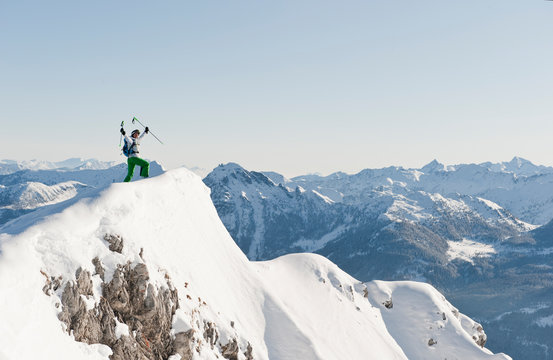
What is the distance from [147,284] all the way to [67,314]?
552cm

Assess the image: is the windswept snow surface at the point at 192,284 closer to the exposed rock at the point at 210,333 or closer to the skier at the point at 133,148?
the exposed rock at the point at 210,333

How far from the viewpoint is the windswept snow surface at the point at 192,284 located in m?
16.6

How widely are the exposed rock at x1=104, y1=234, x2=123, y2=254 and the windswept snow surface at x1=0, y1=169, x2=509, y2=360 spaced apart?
10.8 inches

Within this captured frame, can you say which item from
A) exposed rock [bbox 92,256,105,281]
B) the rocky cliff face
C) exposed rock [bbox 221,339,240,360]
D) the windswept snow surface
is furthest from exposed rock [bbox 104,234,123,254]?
exposed rock [bbox 221,339,240,360]

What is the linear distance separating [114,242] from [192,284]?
8.21m

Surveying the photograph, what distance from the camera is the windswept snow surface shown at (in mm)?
16594

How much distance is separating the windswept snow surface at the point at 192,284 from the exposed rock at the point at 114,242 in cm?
28

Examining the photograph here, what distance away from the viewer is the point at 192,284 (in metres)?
28.6

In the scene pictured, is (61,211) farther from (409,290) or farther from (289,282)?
(409,290)

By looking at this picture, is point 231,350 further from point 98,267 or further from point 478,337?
point 478,337

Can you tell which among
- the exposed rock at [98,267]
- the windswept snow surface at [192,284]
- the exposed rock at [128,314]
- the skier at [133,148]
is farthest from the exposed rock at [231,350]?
the skier at [133,148]

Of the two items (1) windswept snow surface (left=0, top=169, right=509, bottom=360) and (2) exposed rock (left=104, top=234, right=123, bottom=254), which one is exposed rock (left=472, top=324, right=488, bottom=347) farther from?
(2) exposed rock (left=104, top=234, right=123, bottom=254)

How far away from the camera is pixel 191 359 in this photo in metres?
24.1

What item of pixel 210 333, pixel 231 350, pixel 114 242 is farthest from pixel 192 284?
pixel 114 242
